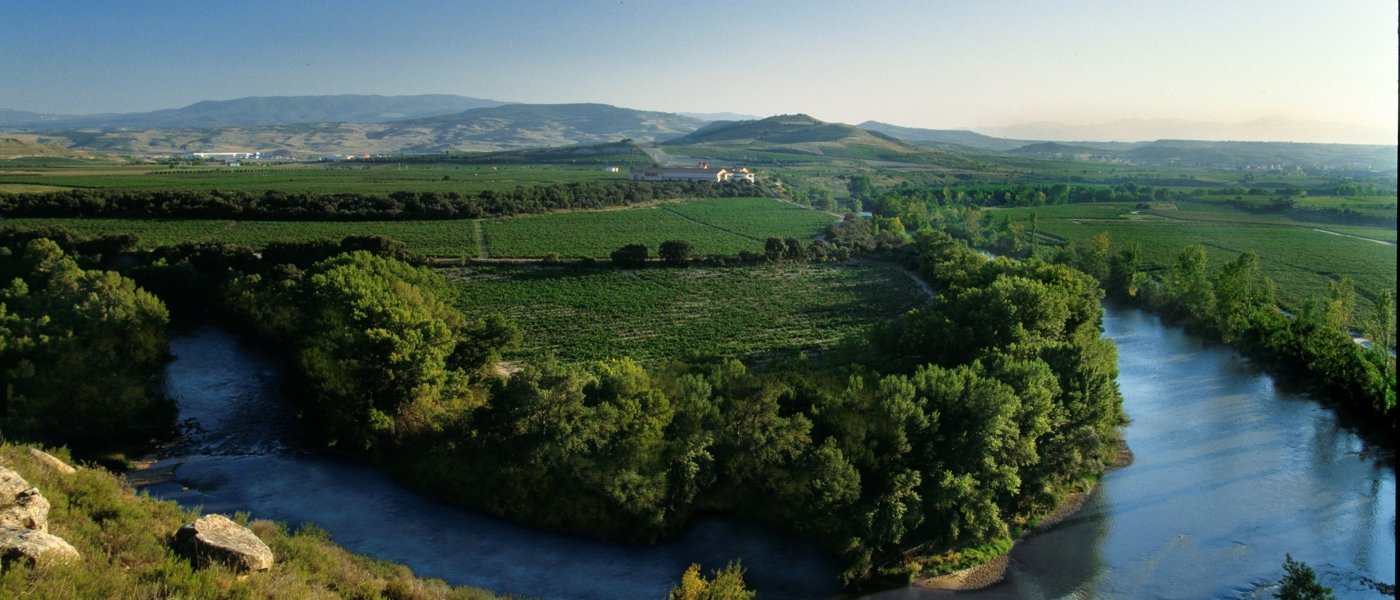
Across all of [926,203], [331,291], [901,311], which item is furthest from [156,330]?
[926,203]

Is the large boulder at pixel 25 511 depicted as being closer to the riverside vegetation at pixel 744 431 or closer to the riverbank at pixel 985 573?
the riverside vegetation at pixel 744 431

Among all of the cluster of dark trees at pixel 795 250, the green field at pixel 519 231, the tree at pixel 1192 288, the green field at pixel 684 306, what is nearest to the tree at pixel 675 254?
the cluster of dark trees at pixel 795 250

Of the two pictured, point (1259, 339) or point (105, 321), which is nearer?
point (105, 321)

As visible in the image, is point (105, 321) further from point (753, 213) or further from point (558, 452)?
point (753, 213)

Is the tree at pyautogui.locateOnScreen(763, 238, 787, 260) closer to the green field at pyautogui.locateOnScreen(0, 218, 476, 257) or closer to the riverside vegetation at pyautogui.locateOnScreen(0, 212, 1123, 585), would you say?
the green field at pyautogui.locateOnScreen(0, 218, 476, 257)

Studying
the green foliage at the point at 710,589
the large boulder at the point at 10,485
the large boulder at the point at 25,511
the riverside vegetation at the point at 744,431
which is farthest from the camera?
the riverside vegetation at the point at 744,431

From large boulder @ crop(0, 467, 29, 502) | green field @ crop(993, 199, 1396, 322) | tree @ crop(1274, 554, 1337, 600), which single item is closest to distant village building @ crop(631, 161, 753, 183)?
green field @ crop(993, 199, 1396, 322)

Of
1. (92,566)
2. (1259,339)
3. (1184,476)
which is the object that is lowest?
(1184,476)
